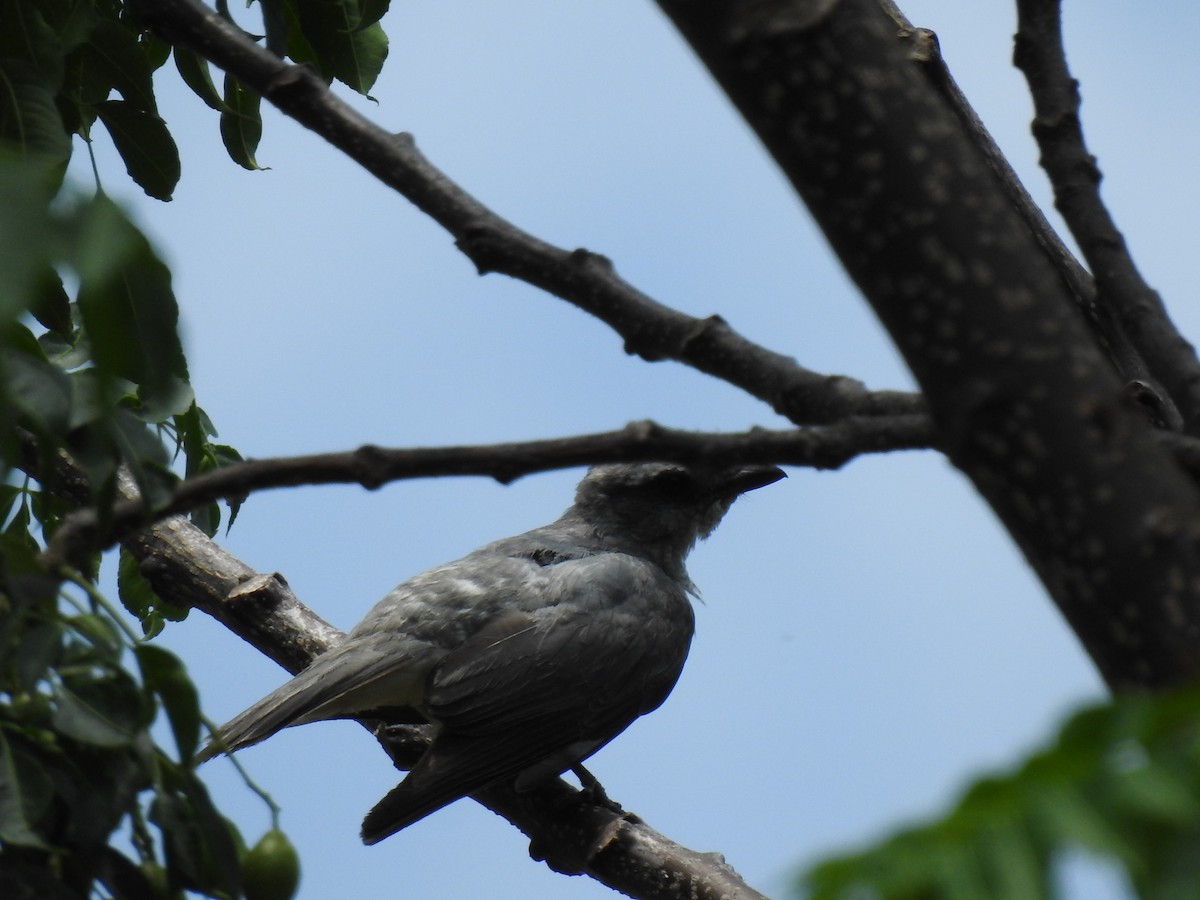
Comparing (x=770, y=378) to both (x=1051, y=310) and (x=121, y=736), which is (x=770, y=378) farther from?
(x=121, y=736)

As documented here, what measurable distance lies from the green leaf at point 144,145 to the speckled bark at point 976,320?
2381 millimetres

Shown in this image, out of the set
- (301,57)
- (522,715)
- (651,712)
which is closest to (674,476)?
(651,712)

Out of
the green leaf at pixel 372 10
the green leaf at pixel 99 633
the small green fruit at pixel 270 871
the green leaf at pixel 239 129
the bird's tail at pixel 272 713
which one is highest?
the green leaf at pixel 239 129

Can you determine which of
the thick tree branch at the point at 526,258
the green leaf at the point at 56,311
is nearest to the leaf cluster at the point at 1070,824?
the thick tree branch at the point at 526,258

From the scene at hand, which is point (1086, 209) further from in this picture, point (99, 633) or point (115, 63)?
point (115, 63)

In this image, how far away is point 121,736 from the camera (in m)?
2.00

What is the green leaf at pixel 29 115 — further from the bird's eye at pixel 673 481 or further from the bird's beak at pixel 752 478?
the bird's beak at pixel 752 478

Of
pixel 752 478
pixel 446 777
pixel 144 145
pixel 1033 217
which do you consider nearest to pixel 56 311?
pixel 144 145

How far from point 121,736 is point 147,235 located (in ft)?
2.60

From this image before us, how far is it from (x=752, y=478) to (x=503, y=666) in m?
2.08

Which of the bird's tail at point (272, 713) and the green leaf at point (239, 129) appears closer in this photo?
the green leaf at point (239, 129)

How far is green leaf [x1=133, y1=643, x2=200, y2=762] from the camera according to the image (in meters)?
2.06

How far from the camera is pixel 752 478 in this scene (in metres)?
6.95

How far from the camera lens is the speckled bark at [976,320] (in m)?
1.51
